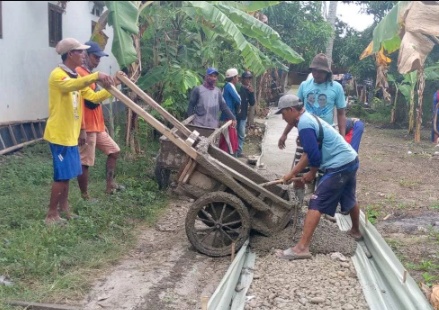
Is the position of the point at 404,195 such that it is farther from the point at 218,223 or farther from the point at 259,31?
the point at 218,223

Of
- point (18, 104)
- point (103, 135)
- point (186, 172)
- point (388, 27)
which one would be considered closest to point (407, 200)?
point (388, 27)

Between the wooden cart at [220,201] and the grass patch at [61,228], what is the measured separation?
835 mm

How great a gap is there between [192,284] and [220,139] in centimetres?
313

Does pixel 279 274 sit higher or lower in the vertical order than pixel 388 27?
lower

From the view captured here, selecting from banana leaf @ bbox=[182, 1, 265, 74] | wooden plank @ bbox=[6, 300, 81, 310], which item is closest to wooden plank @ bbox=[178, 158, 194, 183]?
banana leaf @ bbox=[182, 1, 265, 74]

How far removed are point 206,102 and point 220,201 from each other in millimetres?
3033

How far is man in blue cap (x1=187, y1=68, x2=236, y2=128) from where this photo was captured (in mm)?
7629

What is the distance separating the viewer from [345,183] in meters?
4.78

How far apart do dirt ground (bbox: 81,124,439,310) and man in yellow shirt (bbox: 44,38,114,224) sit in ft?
3.16

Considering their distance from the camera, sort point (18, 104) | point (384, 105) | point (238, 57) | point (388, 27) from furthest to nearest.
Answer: point (384, 105), point (238, 57), point (18, 104), point (388, 27)

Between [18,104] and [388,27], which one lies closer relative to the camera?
[388,27]

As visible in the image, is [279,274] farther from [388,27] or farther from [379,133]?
[379,133]

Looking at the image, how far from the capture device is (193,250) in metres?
5.15

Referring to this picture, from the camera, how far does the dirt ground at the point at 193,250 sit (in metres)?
4.12
